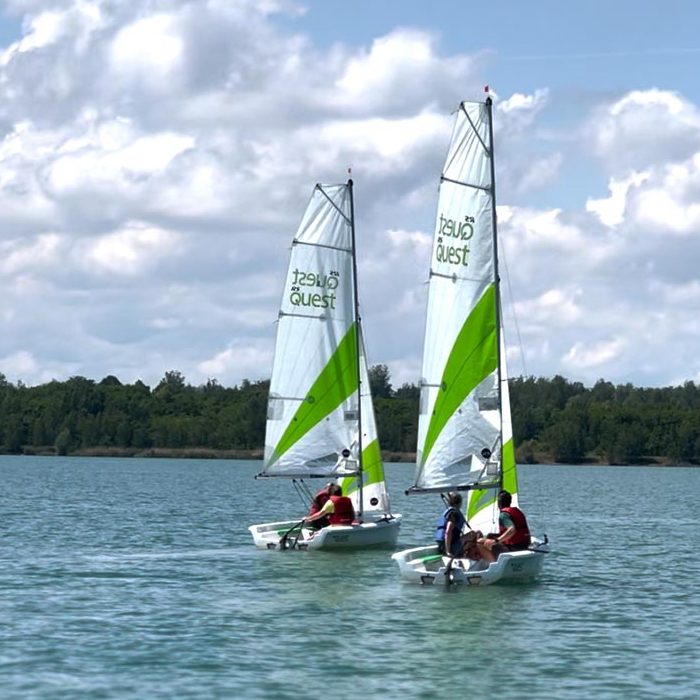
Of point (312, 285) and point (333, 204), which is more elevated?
point (333, 204)

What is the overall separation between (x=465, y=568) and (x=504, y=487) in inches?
118

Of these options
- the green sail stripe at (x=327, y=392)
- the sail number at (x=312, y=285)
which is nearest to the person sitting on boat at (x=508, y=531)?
the green sail stripe at (x=327, y=392)

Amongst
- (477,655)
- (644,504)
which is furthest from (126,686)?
(644,504)

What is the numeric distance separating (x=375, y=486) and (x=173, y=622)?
49.4 feet

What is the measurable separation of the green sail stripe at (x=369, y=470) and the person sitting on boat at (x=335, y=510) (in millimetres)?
2929

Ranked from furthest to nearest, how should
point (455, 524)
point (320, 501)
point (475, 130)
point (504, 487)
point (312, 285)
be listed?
point (312, 285) < point (320, 501) < point (504, 487) < point (475, 130) < point (455, 524)

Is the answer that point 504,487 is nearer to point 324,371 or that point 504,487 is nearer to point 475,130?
point 475,130

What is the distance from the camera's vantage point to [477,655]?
85.9 feet

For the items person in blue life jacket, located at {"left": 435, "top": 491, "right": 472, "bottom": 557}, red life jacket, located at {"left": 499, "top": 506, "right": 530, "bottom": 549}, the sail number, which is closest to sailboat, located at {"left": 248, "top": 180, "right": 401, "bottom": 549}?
the sail number

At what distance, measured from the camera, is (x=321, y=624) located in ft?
96.3

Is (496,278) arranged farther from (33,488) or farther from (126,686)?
(33,488)

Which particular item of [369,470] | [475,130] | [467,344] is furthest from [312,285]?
[475,130]

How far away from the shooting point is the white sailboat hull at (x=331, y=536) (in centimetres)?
4019

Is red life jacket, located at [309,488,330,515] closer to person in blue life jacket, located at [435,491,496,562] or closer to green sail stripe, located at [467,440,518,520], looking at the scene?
green sail stripe, located at [467,440,518,520]
